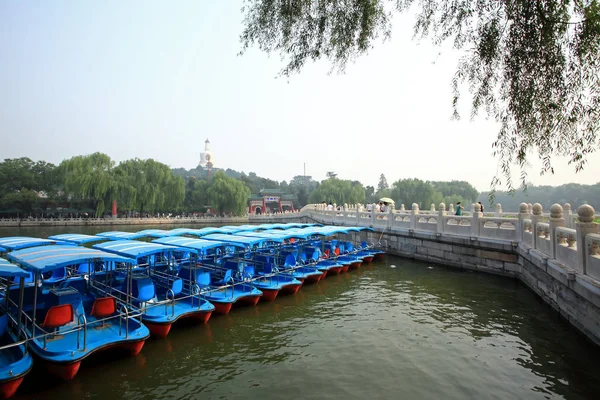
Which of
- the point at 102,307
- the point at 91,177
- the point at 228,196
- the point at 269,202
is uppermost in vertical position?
the point at 91,177

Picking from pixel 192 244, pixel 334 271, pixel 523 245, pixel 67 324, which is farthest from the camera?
pixel 334 271

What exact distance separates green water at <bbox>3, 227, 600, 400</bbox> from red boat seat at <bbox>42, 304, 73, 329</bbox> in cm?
102

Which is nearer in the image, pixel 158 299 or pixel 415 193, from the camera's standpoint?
pixel 158 299

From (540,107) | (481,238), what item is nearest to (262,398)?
(540,107)

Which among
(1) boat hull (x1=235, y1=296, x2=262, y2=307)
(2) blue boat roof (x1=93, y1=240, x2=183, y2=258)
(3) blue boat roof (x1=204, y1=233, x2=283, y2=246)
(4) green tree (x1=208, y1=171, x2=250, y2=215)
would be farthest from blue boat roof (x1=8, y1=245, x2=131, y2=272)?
(4) green tree (x1=208, y1=171, x2=250, y2=215)

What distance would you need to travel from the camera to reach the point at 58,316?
6.48m

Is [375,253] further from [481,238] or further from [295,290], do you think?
[295,290]

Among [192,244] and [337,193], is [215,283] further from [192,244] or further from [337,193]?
[337,193]

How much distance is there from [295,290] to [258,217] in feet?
158

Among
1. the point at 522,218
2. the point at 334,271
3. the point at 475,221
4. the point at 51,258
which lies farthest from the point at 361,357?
the point at 475,221

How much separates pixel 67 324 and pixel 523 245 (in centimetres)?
1361

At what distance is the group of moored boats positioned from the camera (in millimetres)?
6457

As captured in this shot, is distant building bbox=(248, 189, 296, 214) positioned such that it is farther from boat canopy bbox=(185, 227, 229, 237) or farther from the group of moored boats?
the group of moored boats

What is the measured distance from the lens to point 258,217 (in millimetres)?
60250
